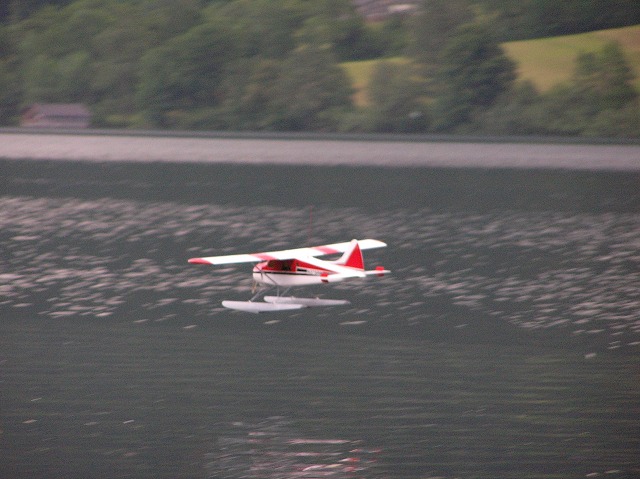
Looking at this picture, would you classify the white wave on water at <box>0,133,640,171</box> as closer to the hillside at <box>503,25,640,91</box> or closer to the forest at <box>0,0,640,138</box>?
the forest at <box>0,0,640,138</box>

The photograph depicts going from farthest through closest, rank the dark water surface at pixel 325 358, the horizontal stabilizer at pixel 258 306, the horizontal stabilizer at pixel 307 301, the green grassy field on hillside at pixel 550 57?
the green grassy field on hillside at pixel 550 57 < the horizontal stabilizer at pixel 307 301 < the horizontal stabilizer at pixel 258 306 < the dark water surface at pixel 325 358

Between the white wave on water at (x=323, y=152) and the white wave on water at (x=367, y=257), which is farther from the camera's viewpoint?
the white wave on water at (x=323, y=152)

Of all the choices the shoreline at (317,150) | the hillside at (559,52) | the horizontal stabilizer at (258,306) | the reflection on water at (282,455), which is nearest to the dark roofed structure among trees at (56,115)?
the shoreline at (317,150)

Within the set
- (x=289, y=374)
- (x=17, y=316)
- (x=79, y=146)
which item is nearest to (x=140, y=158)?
(x=79, y=146)

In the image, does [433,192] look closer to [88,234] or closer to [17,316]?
[88,234]

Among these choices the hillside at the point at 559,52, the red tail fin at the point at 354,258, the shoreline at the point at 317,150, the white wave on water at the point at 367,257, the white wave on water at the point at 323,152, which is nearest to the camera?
the red tail fin at the point at 354,258

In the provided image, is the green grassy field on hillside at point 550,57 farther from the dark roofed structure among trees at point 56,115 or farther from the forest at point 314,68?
the dark roofed structure among trees at point 56,115
